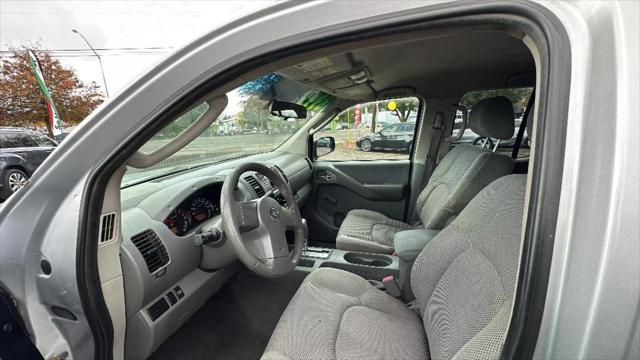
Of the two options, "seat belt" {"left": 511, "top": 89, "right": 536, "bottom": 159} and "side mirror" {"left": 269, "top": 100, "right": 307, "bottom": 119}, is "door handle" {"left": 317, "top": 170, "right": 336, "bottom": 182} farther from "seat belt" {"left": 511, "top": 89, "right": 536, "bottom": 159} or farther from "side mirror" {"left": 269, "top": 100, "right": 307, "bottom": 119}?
"seat belt" {"left": 511, "top": 89, "right": 536, "bottom": 159}

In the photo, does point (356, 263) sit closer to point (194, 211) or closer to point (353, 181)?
point (194, 211)

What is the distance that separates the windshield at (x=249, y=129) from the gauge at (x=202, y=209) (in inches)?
13.2

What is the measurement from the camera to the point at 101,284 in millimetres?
1011

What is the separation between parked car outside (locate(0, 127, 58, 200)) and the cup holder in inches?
225

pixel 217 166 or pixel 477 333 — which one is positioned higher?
pixel 217 166

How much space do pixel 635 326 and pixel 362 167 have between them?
2855 mm

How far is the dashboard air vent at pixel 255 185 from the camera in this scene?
210 cm

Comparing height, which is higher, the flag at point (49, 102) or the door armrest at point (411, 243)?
the flag at point (49, 102)

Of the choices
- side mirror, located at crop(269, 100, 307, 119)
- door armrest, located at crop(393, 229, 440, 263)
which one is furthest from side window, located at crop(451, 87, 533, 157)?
side mirror, located at crop(269, 100, 307, 119)

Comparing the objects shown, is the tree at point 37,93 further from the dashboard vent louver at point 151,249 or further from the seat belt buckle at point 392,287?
the seat belt buckle at point 392,287

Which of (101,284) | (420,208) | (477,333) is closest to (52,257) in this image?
(101,284)

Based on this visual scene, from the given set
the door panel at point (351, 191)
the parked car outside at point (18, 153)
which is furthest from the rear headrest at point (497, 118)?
the parked car outside at point (18, 153)

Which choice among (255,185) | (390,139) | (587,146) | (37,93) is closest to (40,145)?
(37,93)

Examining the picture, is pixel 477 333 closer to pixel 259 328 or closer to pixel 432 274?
pixel 432 274
